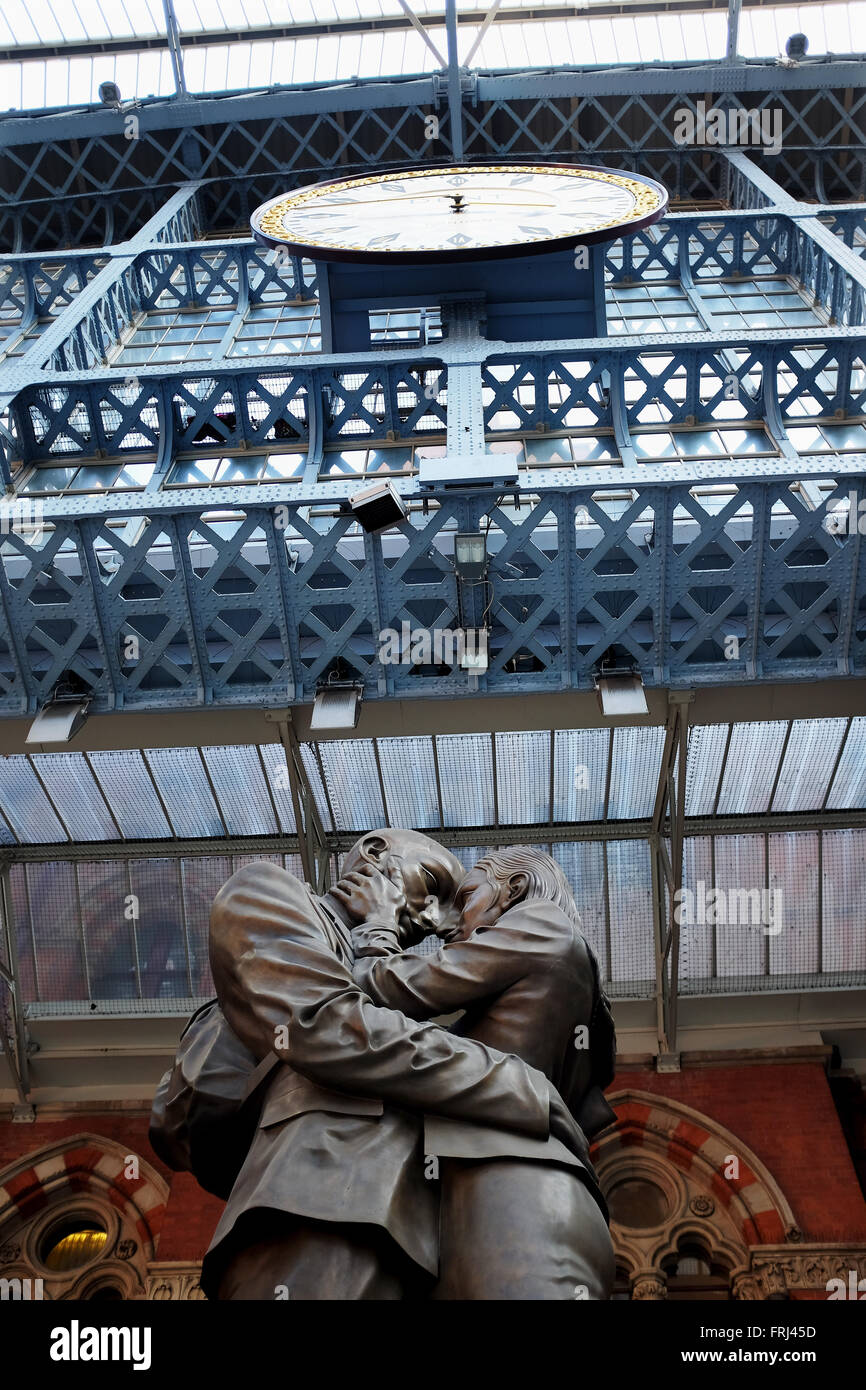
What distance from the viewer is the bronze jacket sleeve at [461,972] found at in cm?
500

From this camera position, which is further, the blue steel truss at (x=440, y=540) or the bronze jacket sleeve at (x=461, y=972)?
the blue steel truss at (x=440, y=540)

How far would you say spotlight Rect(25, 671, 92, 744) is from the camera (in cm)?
1215

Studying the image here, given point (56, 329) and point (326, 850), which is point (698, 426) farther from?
point (56, 329)

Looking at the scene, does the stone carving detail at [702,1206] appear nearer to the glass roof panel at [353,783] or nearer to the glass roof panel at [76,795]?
the glass roof panel at [353,783]

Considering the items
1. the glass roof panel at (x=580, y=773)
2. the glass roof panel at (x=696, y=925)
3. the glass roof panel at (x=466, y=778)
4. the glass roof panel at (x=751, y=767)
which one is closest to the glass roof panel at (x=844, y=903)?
the glass roof panel at (x=751, y=767)

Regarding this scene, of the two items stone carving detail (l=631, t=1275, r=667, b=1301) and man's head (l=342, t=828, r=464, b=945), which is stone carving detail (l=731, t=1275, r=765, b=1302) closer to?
stone carving detail (l=631, t=1275, r=667, b=1301)

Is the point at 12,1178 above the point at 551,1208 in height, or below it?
below

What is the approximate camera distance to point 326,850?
15742 mm

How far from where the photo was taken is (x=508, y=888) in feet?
18.4

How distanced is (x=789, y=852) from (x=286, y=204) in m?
11.5

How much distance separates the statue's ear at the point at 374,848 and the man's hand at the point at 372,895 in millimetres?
68

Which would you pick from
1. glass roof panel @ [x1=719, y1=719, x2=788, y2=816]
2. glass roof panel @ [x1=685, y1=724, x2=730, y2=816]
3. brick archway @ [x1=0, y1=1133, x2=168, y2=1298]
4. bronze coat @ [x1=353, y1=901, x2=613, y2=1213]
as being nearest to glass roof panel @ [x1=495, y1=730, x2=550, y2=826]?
glass roof panel @ [x1=685, y1=724, x2=730, y2=816]

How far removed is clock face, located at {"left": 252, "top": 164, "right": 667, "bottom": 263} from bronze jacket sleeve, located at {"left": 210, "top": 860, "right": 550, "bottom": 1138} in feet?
40.5
